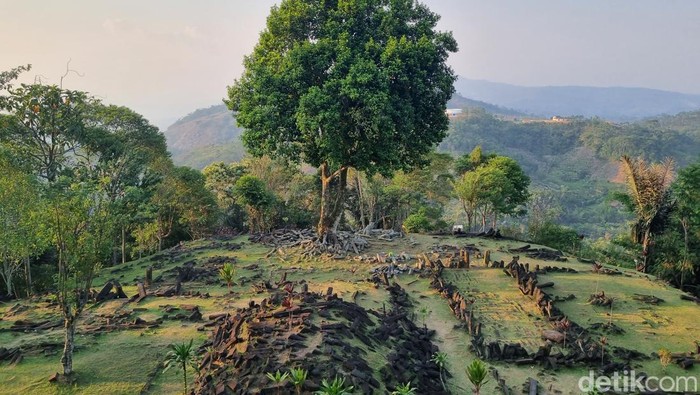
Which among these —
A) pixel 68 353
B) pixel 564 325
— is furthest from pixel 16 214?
pixel 564 325

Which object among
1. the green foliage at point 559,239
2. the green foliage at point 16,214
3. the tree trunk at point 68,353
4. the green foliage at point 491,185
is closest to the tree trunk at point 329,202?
the green foliage at point 16,214

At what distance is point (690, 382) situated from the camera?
12492 millimetres

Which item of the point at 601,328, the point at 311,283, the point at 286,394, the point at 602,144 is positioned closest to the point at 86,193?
the point at 286,394

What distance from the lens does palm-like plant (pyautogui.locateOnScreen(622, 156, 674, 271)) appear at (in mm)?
24141

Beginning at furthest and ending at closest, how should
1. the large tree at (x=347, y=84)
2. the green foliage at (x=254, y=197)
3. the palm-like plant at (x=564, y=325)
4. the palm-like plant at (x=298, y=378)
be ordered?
the green foliage at (x=254, y=197), the large tree at (x=347, y=84), the palm-like plant at (x=564, y=325), the palm-like plant at (x=298, y=378)

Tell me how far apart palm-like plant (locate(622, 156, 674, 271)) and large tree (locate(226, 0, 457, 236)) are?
9.95 metres

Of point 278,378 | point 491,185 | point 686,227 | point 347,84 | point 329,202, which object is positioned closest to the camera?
point 278,378

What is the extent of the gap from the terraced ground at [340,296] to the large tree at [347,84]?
598cm

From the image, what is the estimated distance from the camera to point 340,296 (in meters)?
18.4

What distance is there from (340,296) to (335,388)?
9607 mm

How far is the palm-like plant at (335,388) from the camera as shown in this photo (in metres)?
8.77

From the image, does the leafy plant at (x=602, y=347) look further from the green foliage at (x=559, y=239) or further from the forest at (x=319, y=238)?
the green foliage at (x=559, y=239)

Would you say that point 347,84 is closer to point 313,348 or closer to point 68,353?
point 313,348

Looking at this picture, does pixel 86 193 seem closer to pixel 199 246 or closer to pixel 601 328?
pixel 601 328
